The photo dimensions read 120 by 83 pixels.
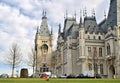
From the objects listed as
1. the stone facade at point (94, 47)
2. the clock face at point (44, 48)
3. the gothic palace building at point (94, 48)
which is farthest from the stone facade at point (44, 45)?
the stone facade at point (94, 47)

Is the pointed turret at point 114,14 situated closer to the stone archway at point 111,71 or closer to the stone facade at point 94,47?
the stone facade at point 94,47

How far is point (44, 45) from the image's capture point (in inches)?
5448

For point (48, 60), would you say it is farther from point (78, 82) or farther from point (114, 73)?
point (78, 82)

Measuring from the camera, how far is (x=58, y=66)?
112375mm

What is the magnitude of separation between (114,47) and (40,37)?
61.3 m

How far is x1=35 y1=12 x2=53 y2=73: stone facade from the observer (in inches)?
5202

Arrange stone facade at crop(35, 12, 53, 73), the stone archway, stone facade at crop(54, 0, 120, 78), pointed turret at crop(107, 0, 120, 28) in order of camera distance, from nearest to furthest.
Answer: stone facade at crop(54, 0, 120, 78), pointed turret at crop(107, 0, 120, 28), the stone archway, stone facade at crop(35, 12, 53, 73)

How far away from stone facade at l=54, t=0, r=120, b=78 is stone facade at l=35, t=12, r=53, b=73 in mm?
29232

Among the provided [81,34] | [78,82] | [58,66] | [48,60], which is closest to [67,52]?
[81,34]

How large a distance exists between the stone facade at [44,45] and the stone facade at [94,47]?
29.2 meters

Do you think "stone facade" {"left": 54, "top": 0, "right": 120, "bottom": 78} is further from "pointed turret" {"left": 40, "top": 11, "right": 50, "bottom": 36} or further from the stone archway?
"pointed turret" {"left": 40, "top": 11, "right": 50, "bottom": 36}

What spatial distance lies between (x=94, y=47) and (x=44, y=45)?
52.2 m

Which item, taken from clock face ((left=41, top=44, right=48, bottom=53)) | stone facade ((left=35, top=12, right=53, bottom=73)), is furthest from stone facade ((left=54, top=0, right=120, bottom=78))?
clock face ((left=41, top=44, right=48, bottom=53))

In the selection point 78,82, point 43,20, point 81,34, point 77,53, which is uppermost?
point 43,20
